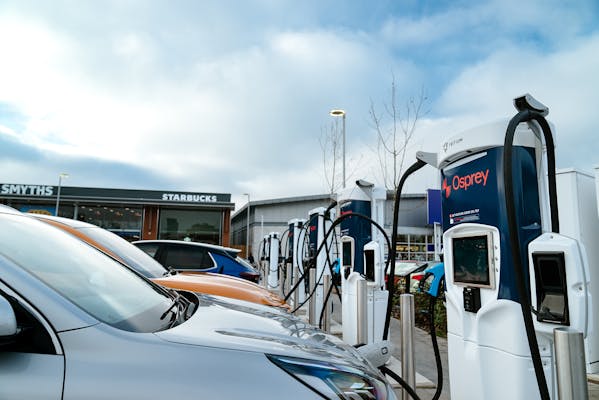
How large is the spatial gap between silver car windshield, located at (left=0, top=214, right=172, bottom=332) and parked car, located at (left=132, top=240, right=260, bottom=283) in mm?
5127

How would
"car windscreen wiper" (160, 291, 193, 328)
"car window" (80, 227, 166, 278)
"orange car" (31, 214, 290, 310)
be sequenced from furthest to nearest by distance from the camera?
"car window" (80, 227, 166, 278), "orange car" (31, 214, 290, 310), "car windscreen wiper" (160, 291, 193, 328)

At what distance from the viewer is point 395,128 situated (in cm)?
1030

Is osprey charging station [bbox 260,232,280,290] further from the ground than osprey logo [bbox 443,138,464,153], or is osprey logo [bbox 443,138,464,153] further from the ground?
osprey logo [bbox 443,138,464,153]

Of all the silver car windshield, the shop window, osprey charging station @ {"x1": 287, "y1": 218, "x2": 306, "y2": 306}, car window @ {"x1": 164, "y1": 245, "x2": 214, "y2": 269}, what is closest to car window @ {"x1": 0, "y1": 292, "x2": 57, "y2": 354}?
the silver car windshield

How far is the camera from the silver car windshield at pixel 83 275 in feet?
5.23

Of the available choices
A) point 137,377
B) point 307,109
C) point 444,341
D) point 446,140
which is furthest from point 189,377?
point 307,109

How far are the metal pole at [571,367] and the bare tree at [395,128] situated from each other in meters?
8.99

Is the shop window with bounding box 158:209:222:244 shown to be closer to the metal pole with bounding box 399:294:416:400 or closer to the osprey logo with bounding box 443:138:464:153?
the metal pole with bounding box 399:294:416:400

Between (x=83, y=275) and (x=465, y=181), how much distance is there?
7.56 ft

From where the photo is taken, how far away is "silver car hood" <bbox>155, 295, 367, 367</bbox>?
1563 millimetres

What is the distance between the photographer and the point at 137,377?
1335 mm

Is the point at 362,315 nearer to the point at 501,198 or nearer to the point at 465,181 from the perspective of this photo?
the point at 465,181

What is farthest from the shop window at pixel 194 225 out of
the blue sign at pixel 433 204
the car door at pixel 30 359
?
the car door at pixel 30 359

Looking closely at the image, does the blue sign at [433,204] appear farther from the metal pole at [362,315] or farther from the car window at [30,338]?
the car window at [30,338]
